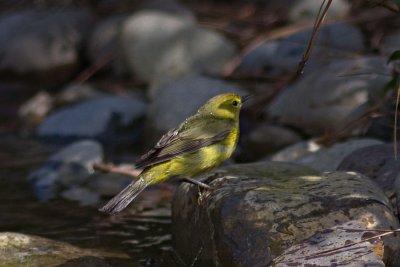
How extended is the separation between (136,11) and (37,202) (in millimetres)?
5354

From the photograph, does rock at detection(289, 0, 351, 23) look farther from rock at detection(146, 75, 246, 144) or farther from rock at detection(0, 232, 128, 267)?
rock at detection(0, 232, 128, 267)

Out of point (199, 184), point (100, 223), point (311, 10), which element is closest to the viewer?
point (199, 184)

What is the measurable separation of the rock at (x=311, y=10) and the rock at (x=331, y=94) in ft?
7.66

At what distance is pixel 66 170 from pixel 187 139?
3.00 metres

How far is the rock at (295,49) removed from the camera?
10414 millimetres

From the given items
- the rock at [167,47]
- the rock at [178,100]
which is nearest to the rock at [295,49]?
the rock at [167,47]

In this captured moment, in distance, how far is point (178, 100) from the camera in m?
9.95

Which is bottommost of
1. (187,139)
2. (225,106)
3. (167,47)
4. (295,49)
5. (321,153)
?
(187,139)

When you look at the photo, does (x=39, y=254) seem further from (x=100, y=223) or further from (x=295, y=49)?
(x=295, y=49)

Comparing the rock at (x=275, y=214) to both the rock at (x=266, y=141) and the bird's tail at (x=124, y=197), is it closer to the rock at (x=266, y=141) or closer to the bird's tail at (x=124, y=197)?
the bird's tail at (x=124, y=197)

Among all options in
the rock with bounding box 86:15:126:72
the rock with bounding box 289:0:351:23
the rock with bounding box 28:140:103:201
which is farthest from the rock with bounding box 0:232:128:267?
the rock with bounding box 86:15:126:72

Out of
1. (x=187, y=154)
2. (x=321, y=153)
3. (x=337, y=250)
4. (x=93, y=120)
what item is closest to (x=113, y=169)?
(x=93, y=120)

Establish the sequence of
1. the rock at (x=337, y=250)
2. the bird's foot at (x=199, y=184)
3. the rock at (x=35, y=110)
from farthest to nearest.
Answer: the rock at (x=35, y=110), the bird's foot at (x=199, y=184), the rock at (x=337, y=250)

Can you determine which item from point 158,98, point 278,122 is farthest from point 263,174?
point 158,98
